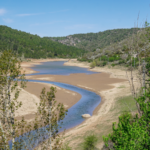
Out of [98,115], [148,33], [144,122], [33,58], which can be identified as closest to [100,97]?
[98,115]

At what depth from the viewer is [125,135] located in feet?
22.4

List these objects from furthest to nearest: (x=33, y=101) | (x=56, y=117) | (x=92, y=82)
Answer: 1. (x=92, y=82)
2. (x=33, y=101)
3. (x=56, y=117)

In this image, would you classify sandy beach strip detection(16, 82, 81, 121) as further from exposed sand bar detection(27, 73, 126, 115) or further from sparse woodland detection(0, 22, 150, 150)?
sparse woodland detection(0, 22, 150, 150)

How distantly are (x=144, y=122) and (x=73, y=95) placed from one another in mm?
28545

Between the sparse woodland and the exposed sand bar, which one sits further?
the exposed sand bar

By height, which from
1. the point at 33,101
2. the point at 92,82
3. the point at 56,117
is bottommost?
the point at 33,101

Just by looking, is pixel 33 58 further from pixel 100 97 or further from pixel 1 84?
pixel 1 84

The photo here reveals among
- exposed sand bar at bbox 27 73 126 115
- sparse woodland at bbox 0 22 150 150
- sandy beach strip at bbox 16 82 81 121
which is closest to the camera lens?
sparse woodland at bbox 0 22 150 150

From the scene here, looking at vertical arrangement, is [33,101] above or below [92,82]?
below

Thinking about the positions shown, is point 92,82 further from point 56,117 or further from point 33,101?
point 56,117

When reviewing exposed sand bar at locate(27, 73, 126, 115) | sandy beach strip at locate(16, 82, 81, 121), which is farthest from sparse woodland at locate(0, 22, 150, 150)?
exposed sand bar at locate(27, 73, 126, 115)

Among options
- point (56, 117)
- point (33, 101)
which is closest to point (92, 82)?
point (33, 101)

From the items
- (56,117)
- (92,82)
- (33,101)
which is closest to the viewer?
(56,117)

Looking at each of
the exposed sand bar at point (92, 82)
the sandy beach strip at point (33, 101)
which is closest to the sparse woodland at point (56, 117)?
the sandy beach strip at point (33, 101)
